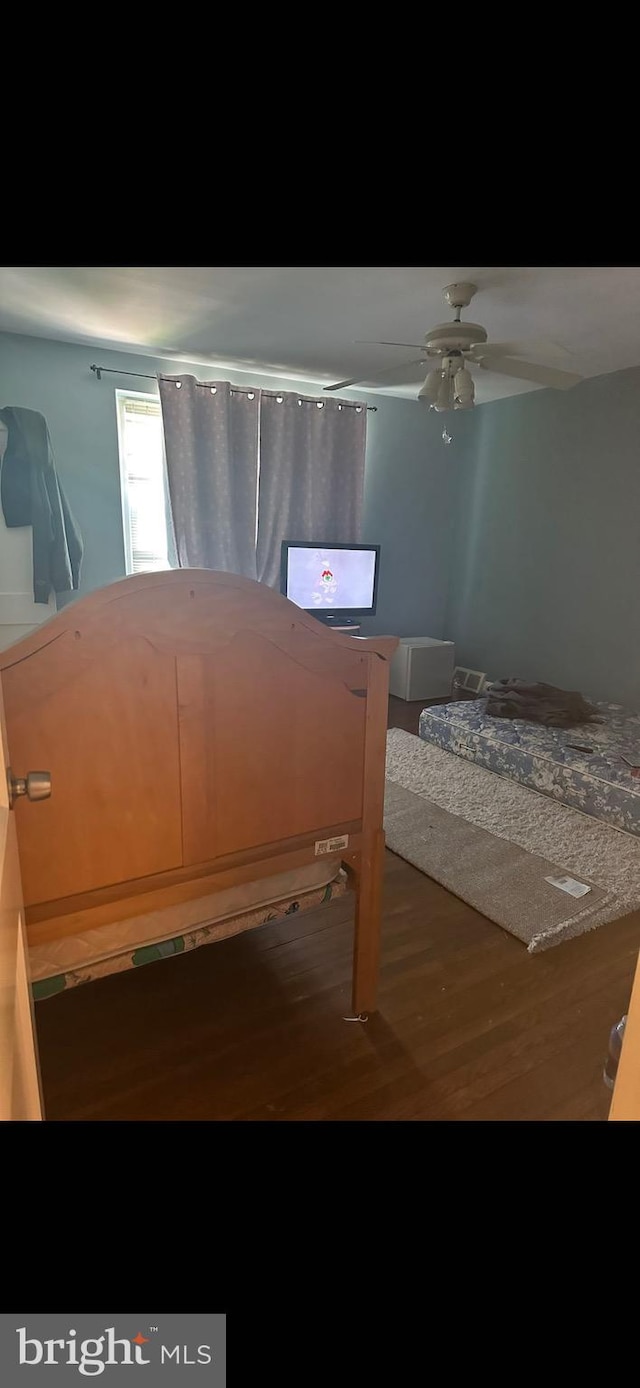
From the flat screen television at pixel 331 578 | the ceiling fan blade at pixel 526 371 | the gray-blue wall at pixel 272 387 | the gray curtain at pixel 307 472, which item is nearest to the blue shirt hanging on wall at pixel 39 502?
the gray-blue wall at pixel 272 387

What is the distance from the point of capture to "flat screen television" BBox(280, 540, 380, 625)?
412 centimetres

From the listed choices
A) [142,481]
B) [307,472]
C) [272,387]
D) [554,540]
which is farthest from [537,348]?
[142,481]

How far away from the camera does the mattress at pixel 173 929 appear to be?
112 centimetres

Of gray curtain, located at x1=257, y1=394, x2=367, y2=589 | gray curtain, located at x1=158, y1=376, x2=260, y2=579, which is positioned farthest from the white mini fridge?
gray curtain, located at x1=158, y1=376, x2=260, y2=579

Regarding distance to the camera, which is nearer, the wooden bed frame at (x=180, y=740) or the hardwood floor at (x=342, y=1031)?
the wooden bed frame at (x=180, y=740)

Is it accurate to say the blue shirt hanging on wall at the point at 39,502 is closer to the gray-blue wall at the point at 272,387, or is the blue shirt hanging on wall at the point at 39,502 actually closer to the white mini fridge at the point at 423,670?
the gray-blue wall at the point at 272,387

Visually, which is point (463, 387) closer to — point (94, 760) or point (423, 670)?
point (94, 760)

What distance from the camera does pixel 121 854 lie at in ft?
3.66

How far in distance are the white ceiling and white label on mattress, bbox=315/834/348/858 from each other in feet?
6.54

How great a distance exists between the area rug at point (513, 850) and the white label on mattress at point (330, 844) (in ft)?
2.71

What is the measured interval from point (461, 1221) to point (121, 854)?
787 mm

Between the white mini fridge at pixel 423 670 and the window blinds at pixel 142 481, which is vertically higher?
the window blinds at pixel 142 481

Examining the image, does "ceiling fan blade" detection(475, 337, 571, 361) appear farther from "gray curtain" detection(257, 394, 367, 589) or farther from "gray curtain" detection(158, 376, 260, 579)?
"gray curtain" detection(158, 376, 260, 579)
